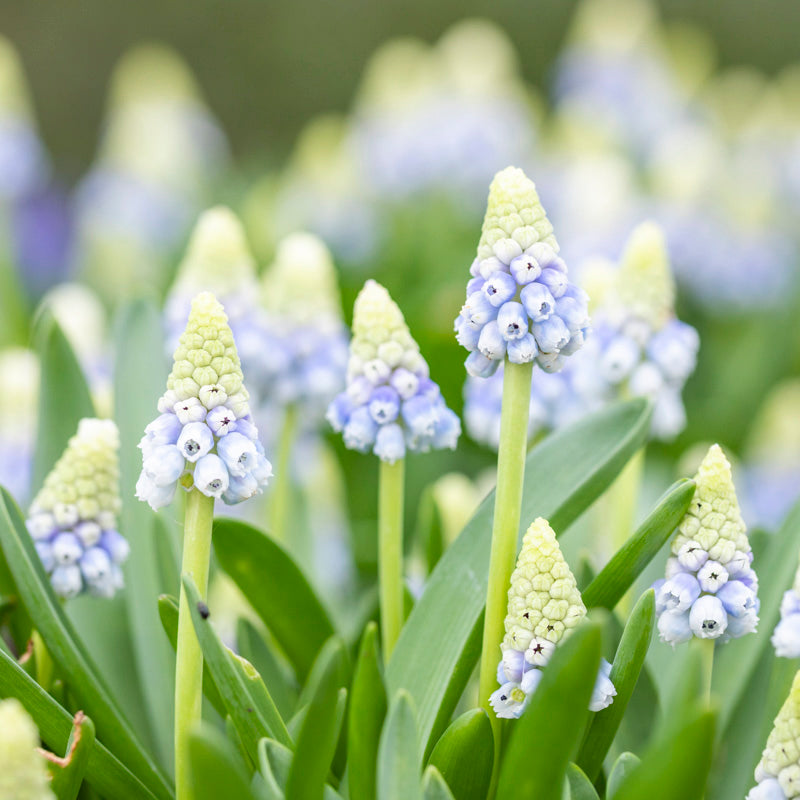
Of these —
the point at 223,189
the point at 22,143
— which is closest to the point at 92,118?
the point at 223,189

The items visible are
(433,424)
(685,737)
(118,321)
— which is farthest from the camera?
(118,321)

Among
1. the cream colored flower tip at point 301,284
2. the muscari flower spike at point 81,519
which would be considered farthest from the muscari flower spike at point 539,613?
the cream colored flower tip at point 301,284

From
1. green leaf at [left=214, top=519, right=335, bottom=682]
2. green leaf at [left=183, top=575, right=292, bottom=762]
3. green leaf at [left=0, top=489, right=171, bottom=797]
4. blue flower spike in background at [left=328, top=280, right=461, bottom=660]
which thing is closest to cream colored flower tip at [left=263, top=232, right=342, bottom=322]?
blue flower spike in background at [left=328, top=280, right=461, bottom=660]

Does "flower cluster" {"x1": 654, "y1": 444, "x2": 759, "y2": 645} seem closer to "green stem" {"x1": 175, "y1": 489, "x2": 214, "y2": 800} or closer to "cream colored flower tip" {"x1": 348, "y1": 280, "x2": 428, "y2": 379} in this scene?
"cream colored flower tip" {"x1": 348, "y1": 280, "x2": 428, "y2": 379}

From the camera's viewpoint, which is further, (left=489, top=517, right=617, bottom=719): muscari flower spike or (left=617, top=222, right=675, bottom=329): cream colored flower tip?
(left=617, top=222, right=675, bottom=329): cream colored flower tip

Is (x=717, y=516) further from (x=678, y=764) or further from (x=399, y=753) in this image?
(x=399, y=753)

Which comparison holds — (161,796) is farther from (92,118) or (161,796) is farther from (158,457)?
(92,118)
